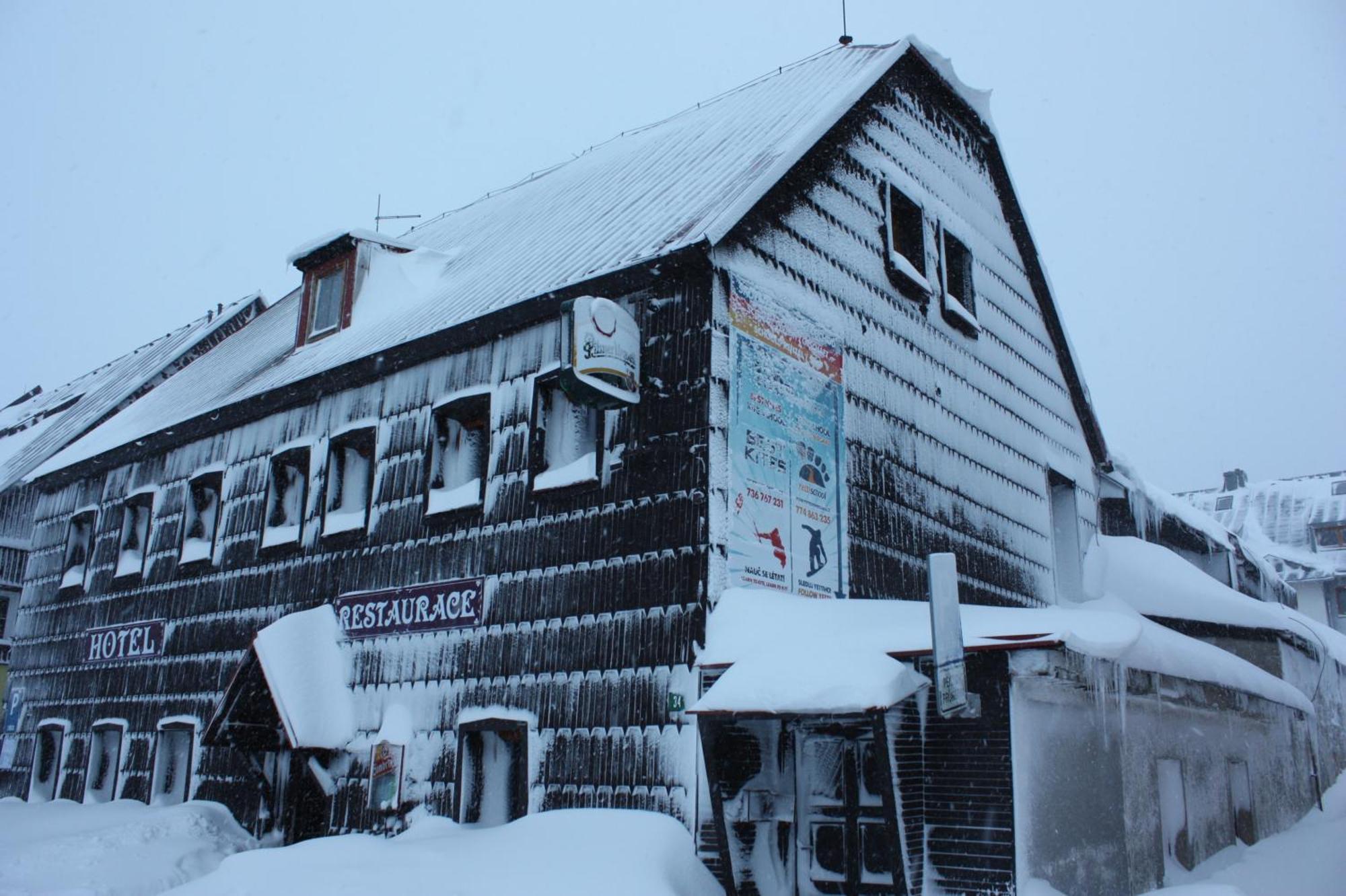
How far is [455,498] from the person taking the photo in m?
12.1

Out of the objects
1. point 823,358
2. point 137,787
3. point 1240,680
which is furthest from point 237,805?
point 1240,680

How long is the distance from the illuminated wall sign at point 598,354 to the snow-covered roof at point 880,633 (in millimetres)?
2102

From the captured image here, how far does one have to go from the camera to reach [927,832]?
8445mm

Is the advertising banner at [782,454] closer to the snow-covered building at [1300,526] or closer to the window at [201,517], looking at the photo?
the window at [201,517]

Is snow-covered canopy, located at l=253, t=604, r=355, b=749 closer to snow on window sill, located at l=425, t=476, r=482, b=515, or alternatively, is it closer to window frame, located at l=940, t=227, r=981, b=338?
snow on window sill, located at l=425, t=476, r=482, b=515

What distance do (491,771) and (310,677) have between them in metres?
2.80

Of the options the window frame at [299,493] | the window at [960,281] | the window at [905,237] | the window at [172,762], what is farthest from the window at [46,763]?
the window at [960,281]

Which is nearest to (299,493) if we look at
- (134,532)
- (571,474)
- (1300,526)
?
(134,532)

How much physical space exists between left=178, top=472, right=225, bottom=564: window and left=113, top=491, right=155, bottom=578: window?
110 cm

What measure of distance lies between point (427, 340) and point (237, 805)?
621 cm

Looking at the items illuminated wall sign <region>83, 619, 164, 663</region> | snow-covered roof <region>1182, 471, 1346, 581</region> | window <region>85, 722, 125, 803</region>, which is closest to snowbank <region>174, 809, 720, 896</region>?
illuminated wall sign <region>83, 619, 164, 663</region>

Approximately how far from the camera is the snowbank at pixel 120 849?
10781 millimetres

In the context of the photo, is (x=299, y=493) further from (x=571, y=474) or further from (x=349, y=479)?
(x=571, y=474)

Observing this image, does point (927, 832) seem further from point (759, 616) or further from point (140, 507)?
point (140, 507)
